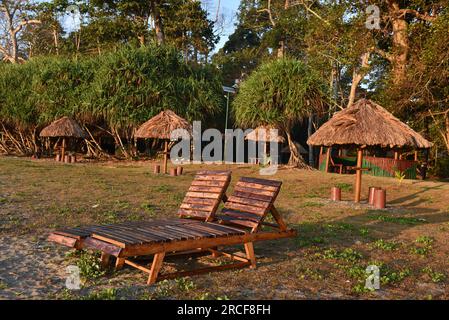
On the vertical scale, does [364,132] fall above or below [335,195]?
above

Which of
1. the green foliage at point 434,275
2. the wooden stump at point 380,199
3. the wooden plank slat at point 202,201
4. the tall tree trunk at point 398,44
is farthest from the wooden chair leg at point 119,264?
the tall tree trunk at point 398,44

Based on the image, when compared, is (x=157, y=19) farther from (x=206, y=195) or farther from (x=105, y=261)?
(x=105, y=261)

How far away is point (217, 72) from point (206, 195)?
840 inches

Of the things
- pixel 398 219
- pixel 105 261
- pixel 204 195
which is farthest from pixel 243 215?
pixel 398 219

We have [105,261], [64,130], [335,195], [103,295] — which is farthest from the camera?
[64,130]

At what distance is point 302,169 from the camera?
20.0 m

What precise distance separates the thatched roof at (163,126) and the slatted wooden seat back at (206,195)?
11110 millimetres

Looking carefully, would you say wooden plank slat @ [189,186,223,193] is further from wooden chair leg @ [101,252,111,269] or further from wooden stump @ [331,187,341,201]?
wooden stump @ [331,187,341,201]

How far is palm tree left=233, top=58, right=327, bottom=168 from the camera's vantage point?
20.6 meters

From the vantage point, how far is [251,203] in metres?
5.97

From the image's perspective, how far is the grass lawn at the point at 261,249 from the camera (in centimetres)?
473

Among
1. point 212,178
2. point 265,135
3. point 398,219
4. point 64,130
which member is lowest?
point 398,219
